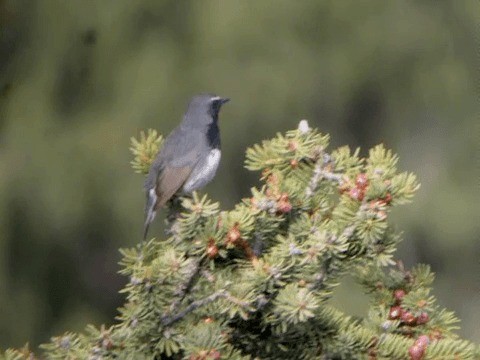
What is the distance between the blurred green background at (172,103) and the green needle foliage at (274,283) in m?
2.40

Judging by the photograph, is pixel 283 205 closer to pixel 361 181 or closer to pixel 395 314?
pixel 361 181

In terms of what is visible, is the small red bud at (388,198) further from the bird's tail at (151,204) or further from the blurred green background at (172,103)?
the blurred green background at (172,103)

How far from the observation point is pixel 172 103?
4625mm

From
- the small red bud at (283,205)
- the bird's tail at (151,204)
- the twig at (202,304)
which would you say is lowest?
the twig at (202,304)

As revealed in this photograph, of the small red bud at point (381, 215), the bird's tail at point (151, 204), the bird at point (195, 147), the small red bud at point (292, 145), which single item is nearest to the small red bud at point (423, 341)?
the small red bud at point (381, 215)

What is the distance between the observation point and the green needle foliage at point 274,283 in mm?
1929

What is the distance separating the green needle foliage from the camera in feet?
6.33

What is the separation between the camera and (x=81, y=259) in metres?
4.65

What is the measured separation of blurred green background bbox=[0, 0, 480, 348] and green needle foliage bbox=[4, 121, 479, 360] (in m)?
2.40

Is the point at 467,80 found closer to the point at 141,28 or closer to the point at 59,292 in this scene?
the point at 141,28

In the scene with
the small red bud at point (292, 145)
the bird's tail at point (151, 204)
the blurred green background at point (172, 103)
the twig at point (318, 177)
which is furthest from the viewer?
the blurred green background at point (172, 103)

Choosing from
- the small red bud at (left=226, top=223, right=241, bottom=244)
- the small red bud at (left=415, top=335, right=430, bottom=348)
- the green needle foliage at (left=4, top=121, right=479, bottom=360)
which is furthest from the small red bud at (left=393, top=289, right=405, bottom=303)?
the small red bud at (left=226, top=223, right=241, bottom=244)

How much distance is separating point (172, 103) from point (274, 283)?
2.75m

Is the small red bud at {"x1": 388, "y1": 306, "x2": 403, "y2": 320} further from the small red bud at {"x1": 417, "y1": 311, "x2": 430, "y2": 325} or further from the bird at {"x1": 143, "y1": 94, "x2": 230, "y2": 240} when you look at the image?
the bird at {"x1": 143, "y1": 94, "x2": 230, "y2": 240}
